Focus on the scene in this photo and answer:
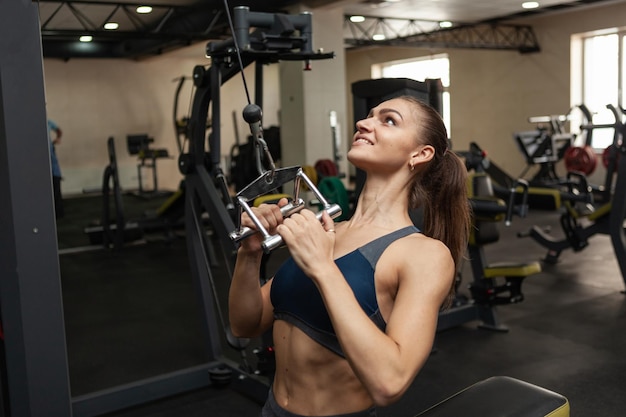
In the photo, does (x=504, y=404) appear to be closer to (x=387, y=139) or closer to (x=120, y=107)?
(x=387, y=139)

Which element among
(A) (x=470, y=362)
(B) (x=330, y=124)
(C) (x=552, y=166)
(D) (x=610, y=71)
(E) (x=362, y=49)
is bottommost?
(A) (x=470, y=362)

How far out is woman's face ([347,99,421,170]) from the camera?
3.87ft

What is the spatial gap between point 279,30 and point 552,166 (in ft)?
20.3

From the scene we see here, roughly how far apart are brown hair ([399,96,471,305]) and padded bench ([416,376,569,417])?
202 millimetres

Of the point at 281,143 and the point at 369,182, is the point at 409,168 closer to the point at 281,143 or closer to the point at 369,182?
the point at 369,182

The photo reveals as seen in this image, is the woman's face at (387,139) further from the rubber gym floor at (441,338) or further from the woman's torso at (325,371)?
the rubber gym floor at (441,338)

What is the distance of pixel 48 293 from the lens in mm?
1751

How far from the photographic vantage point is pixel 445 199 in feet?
4.29

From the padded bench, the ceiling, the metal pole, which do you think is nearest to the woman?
the padded bench

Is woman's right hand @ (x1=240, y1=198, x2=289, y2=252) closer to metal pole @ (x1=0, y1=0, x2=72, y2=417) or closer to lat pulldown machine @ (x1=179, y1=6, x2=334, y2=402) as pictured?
metal pole @ (x1=0, y1=0, x2=72, y2=417)

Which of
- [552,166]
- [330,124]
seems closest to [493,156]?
[552,166]

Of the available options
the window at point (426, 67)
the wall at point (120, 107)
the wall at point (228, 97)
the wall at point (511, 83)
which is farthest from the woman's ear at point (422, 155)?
the wall at point (120, 107)

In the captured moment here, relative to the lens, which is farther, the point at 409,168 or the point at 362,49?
the point at 362,49

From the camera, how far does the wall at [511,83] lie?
9.71m
